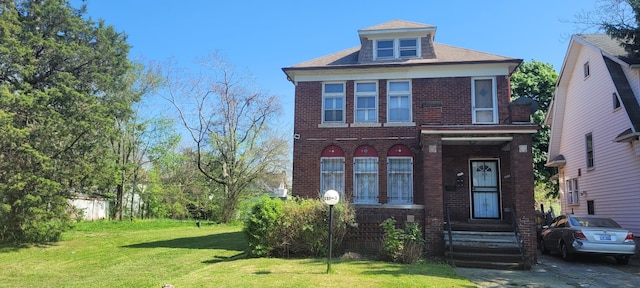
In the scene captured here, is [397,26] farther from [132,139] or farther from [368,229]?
[132,139]

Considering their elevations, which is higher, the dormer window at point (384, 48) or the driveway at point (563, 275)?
the dormer window at point (384, 48)

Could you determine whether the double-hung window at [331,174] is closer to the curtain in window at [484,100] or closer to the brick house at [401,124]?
the brick house at [401,124]

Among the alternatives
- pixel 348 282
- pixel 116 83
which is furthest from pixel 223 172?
pixel 348 282

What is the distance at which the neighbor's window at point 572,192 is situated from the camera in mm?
20672

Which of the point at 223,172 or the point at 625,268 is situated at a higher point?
the point at 223,172

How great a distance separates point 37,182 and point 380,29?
14086mm

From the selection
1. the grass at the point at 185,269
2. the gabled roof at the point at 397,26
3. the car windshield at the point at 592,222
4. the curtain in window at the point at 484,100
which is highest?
the gabled roof at the point at 397,26

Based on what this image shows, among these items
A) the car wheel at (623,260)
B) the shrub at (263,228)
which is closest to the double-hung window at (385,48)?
the shrub at (263,228)

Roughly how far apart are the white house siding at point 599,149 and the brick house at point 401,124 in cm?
453

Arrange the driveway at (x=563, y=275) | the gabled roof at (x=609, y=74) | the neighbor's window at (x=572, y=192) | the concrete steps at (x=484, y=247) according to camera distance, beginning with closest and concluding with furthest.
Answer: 1. the driveway at (x=563, y=275)
2. the concrete steps at (x=484, y=247)
3. the gabled roof at (x=609, y=74)
4. the neighbor's window at (x=572, y=192)

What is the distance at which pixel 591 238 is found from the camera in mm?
12219

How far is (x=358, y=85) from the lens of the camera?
16.3 meters

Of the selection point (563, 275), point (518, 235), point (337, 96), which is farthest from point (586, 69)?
point (563, 275)

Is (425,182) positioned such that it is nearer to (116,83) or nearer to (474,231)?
(474,231)
